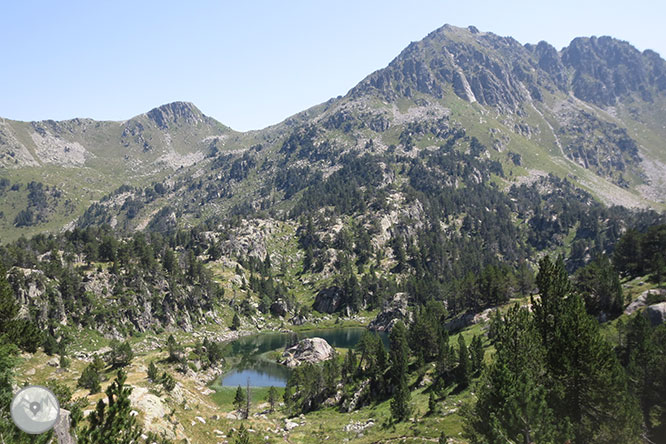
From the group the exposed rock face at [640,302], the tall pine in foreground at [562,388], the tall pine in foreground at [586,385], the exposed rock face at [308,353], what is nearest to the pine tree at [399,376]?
the tall pine in foreground at [562,388]

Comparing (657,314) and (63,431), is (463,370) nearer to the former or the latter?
(657,314)

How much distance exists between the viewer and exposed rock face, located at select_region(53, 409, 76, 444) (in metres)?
15.8

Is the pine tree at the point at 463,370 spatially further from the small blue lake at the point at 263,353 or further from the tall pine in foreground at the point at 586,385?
the small blue lake at the point at 263,353

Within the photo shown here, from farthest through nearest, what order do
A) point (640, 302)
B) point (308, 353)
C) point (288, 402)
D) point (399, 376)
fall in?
point (308, 353) → point (640, 302) → point (288, 402) → point (399, 376)

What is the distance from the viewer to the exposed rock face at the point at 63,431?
15.8 m

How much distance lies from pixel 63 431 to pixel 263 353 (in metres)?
135

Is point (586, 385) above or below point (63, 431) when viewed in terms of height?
below

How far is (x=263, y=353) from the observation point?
14325 cm

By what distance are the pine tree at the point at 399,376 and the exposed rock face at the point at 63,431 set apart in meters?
58.5

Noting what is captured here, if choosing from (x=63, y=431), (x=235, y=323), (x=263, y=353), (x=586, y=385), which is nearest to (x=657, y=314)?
(x=586, y=385)

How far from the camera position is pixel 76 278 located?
5335 inches

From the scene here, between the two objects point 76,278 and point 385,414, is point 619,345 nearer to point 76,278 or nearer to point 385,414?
point 385,414

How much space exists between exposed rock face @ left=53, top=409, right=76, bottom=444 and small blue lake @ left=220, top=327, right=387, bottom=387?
97335 millimetres

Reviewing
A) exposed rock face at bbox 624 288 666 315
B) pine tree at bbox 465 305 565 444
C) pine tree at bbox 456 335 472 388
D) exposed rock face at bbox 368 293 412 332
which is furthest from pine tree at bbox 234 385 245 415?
exposed rock face at bbox 368 293 412 332
